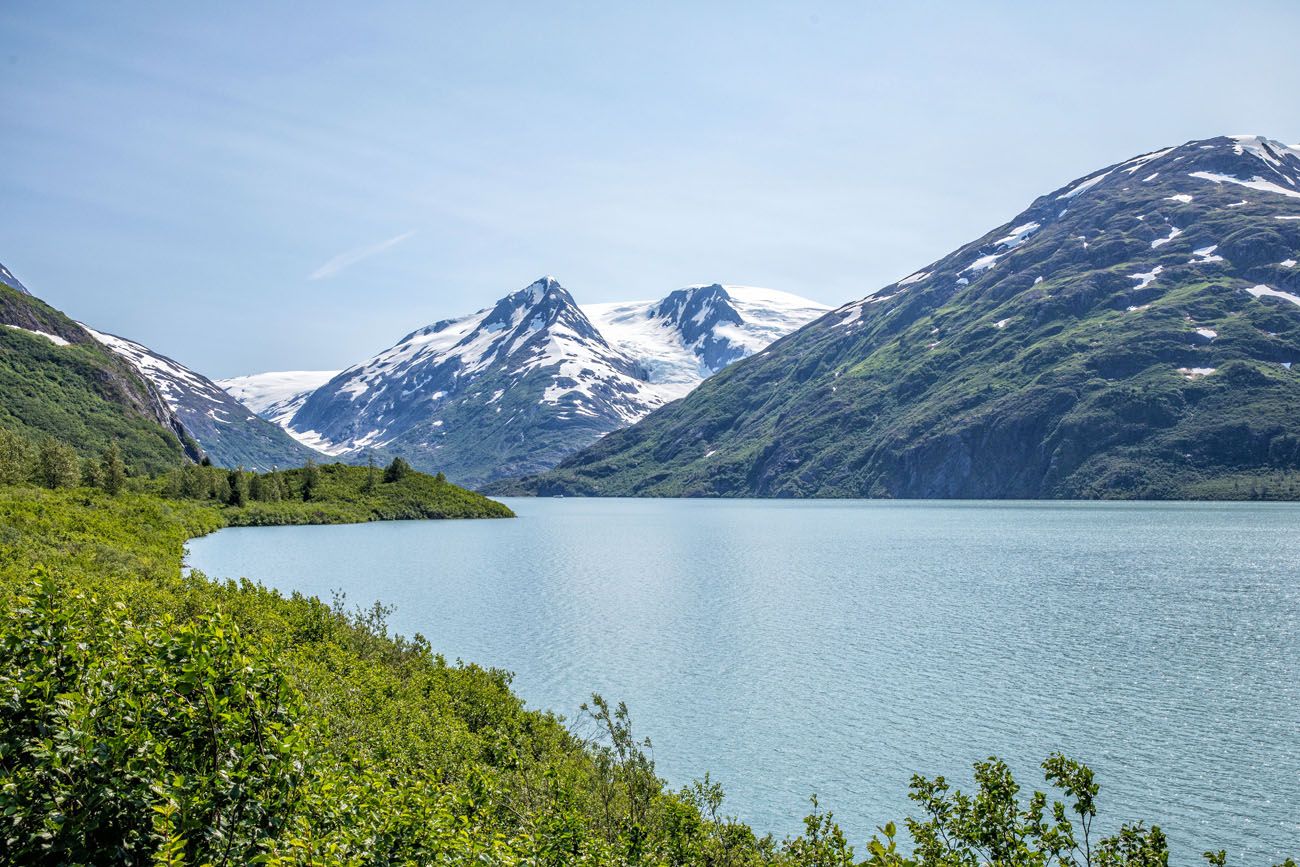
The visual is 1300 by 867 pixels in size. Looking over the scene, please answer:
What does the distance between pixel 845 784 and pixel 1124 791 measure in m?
10.4

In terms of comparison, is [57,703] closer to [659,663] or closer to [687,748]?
[687,748]

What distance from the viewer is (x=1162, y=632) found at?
56.9m

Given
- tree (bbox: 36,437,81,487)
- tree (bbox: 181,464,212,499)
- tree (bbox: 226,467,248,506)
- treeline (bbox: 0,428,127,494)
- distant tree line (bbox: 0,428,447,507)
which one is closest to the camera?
treeline (bbox: 0,428,127,494)

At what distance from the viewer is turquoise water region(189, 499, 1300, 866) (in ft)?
104

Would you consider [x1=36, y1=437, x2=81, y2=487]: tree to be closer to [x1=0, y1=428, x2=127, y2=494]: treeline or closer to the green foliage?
[x1=0, y1=428, x2=127, y2=494]: treeline

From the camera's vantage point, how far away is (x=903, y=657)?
51094 millimetres

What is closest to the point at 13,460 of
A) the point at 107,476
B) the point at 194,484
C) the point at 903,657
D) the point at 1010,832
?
the point at 107,476

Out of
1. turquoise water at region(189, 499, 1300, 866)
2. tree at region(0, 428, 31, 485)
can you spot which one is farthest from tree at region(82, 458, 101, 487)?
turquoise water at region(189, 499, 1300, 866)

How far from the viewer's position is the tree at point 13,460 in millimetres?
97750

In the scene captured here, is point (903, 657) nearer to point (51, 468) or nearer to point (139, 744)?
point (139, 744)

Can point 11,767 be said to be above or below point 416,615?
above

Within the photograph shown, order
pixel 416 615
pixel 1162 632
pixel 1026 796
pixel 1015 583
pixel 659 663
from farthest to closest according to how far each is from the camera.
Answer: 1. pixel 1015 583
2. pixel 416 615
3. pixel 1162 632
4. pixel 659 663
5. pixel 1026 796

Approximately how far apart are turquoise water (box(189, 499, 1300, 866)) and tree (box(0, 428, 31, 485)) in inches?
930

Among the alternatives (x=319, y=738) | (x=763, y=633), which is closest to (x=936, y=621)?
(x=763, y=633)
